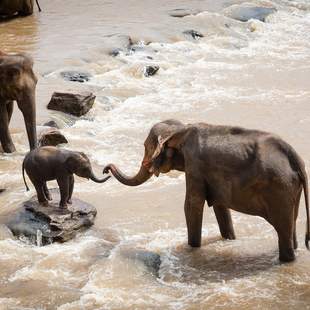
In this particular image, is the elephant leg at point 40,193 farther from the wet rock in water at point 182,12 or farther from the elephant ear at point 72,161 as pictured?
the wet rock in water at point 182,12

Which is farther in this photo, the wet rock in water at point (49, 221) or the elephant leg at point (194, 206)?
the wet rock in water at point (49, 221)

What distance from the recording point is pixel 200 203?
6.06m

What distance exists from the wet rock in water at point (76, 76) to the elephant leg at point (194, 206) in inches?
300

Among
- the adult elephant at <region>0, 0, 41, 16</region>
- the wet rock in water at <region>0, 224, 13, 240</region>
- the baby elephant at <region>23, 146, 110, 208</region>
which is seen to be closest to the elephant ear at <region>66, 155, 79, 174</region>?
the baby elephant at <region>23, 146, 110, 208</region>

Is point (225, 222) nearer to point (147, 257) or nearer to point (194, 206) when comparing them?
point (194, 206)

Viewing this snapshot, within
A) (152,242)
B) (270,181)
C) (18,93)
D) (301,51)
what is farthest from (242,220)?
(301,51)

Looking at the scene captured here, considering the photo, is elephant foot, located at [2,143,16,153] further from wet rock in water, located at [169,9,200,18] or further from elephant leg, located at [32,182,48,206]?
wet rock in water, located at [169,9,200,18]

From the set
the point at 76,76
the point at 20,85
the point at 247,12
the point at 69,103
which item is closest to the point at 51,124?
the point at 69,103

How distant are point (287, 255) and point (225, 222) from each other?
28.9 inches

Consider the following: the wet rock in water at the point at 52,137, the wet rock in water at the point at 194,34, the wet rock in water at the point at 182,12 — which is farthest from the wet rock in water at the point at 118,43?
the wet rock in water at the point at 52,137

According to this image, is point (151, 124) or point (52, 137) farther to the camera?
point (151, 124)

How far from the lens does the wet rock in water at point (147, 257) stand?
6079 mm

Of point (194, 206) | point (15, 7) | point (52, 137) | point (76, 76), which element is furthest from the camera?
point (15, 7)

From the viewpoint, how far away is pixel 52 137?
955cm
